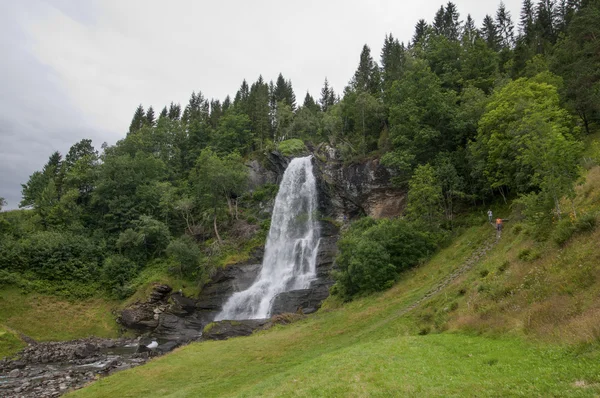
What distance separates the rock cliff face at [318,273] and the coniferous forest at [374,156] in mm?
2460

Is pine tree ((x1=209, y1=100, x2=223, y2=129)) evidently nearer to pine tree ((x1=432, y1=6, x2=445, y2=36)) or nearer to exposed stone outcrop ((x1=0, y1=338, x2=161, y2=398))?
pine tree ((x1=432, y1=6, x2=445, y2=36))

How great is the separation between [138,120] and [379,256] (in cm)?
8002

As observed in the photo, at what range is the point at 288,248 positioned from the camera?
42.9 meters

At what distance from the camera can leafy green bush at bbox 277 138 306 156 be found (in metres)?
55.2

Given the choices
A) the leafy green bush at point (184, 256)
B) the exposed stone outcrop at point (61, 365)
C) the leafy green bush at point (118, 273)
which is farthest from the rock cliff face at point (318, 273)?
the leafy green bush at point (118, 273)

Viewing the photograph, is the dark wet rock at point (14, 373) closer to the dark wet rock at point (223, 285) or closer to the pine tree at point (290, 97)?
the dark wet rock at point (223, 285)

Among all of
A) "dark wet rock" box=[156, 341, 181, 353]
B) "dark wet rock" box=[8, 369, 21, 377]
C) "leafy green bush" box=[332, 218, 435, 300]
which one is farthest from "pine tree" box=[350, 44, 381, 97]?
"dark wet rock" box=[8, 369, 21, 377]

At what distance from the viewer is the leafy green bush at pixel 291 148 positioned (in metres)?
55.2

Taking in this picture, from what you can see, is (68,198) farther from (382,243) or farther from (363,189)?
(382,243)

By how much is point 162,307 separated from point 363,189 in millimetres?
29135

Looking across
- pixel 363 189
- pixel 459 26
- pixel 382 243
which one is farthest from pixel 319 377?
pixel 459 26

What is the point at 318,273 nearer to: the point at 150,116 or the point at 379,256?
the point at 379,256

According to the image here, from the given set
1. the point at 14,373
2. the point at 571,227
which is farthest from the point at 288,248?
the point at 571,227

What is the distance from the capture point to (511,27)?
71438 millimetres
